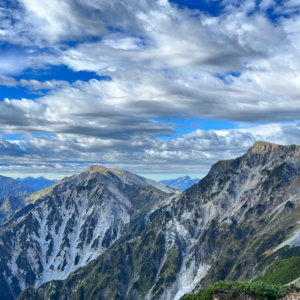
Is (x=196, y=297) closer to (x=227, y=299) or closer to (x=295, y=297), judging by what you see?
(x=227, y=299)

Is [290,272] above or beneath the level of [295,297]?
beneath

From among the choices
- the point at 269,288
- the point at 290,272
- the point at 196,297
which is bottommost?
the point at 290,272

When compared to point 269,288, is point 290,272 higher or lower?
lower

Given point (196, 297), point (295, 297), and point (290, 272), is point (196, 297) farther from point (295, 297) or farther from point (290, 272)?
point (290, 272)

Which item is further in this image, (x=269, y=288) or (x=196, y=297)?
(x=196, y=297)

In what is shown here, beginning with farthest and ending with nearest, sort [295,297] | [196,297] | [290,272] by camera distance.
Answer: [290,272] → [196,297] → [295,297]

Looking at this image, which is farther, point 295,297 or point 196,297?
point 196,297

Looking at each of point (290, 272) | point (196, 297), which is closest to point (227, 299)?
point (196, 297)

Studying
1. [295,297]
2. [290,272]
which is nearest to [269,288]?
[295,297]

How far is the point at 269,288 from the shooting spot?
10112cm

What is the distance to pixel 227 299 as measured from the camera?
10019 centimetres

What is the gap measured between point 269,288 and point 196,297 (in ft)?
73.9

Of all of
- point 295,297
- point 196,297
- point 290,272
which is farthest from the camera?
point 290,272

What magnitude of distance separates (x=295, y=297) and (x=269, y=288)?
7.47 metres
